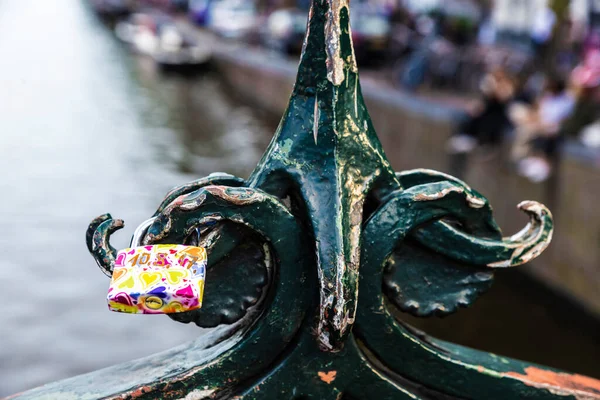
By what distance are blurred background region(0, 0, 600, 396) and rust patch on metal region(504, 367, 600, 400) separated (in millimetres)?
5634

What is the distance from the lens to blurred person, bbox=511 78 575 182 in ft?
23.7

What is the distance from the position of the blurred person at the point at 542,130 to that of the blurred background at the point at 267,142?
2 cm

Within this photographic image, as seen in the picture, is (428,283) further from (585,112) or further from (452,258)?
(585,112)

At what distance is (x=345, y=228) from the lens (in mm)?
1071

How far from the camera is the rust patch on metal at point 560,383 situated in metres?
1.23

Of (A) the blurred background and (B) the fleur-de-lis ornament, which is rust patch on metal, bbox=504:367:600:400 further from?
(A) the blurred background

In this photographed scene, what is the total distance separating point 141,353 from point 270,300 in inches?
226

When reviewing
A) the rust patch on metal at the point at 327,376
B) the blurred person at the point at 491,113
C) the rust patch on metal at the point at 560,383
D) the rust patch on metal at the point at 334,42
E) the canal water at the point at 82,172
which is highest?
the rust patch on metal at the point at 334,42

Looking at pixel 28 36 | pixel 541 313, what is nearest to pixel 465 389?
pixel 541 313

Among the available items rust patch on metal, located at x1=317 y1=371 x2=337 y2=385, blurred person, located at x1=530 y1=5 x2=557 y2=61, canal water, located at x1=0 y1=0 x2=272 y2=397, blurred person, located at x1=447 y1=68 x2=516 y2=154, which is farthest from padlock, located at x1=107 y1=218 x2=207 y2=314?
blurred person, located at x1=530 y1=5 x2=557 y2=61

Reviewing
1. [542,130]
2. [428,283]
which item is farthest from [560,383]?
[542,130]

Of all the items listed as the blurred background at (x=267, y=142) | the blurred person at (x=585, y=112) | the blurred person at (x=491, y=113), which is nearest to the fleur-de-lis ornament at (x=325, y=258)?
the blurred background at (x=267, y=142)

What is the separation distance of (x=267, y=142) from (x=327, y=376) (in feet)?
39.7

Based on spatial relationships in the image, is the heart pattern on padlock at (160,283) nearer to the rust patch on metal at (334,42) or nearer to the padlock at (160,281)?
the padlock at (160,281)
